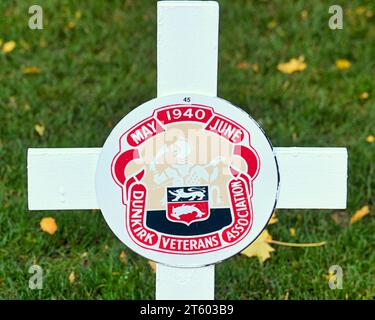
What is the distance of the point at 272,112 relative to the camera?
3326 mm

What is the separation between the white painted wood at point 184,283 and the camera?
201 centimetres


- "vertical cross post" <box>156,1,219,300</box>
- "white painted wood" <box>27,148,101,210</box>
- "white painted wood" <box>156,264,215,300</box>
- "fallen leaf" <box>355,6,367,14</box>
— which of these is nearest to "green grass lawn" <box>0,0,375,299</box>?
"fallen leaf" <box>355,6,367,14</box>

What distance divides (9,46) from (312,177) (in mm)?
2134

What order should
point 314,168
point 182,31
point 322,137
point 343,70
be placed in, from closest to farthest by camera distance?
point 182,31 → point 314,168 → point 322,137 → point 343,70

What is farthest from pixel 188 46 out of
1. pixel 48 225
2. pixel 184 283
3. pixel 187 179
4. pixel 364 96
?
pixel 364 96

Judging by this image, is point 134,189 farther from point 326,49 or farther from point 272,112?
point 326,49

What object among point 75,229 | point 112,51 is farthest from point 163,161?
point 112,51

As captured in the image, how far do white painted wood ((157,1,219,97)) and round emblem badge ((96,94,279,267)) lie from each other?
50 millimetres

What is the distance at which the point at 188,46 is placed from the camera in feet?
6.19

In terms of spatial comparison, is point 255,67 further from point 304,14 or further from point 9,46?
point 9,46

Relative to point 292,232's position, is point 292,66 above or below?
above

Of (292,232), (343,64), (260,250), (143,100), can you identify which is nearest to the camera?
(260,250)

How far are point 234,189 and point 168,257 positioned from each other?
23cm

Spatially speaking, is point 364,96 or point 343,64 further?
point 343,64
